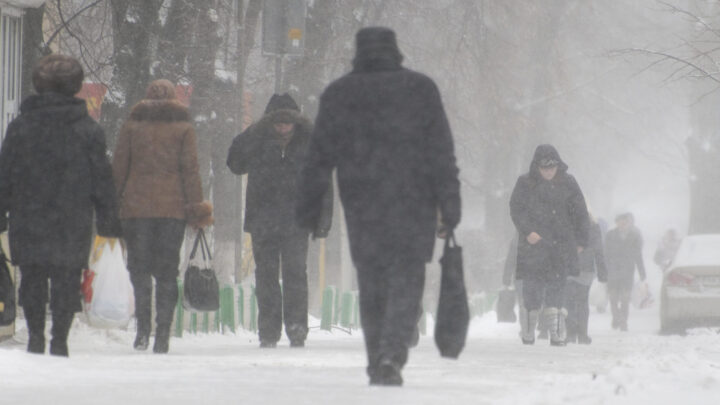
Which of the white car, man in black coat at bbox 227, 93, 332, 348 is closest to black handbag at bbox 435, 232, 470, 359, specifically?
man in black coat at bbox 227, 93, 332, 348

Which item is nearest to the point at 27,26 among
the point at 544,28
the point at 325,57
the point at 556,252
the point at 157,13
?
the point at 157,13

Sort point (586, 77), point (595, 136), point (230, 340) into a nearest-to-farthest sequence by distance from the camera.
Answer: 1. point (230, 340)
2. point (586, 77)
3. point (595, 136)

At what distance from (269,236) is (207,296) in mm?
628

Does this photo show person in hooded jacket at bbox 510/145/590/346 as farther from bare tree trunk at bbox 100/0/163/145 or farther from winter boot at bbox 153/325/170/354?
winter boot at bbox 153/325/170/354

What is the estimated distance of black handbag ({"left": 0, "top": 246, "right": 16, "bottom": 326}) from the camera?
9156mm

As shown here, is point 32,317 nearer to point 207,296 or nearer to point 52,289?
point 52,289

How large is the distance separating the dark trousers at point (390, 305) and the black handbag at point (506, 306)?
53.0ft

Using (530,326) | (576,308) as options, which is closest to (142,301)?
(530,326)

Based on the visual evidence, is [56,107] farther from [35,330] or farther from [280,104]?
[280,104]

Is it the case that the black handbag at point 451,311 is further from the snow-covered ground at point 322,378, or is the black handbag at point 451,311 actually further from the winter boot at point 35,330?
the winter boot at point 35,330

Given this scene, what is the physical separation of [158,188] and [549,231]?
4915mm

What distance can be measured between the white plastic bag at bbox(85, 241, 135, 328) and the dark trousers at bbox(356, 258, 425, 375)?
3.69 meters

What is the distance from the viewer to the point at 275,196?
11406 mm

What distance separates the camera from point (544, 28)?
3166 cm
